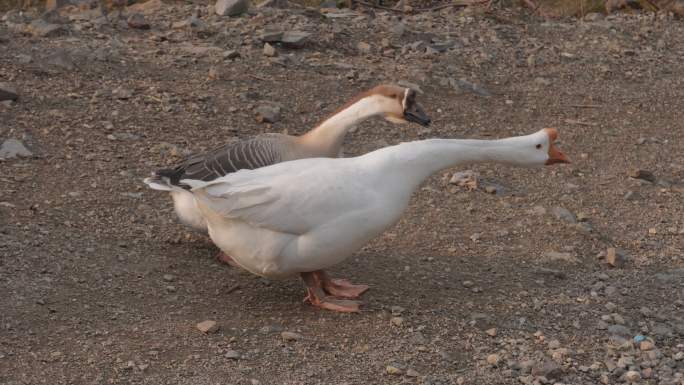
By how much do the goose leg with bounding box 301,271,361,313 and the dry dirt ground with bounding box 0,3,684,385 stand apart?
0.05 meters

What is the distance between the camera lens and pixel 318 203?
4.46m

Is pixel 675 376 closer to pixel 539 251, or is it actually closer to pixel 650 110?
pixel 539 251

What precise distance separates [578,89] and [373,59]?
71.8 inches

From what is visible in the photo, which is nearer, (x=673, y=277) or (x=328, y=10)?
(x=673, y=277)

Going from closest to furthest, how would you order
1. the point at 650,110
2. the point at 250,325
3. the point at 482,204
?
the point at 250,325 → the point at 482,204 → the point at 650,110

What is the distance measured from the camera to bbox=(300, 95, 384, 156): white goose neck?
5.48 metres

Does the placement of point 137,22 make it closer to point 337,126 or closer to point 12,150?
point 12,150

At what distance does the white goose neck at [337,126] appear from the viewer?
18.0ft

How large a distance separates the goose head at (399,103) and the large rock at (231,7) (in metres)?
3.63

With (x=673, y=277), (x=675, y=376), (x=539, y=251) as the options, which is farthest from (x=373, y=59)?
(x=675, y=376)

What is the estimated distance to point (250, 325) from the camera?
4453mm

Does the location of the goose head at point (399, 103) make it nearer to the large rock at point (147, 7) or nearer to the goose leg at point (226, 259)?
the goose leg at point (226, 259)

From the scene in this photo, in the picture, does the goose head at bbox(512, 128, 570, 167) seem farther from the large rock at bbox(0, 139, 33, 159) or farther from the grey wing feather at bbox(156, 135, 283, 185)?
the large rock at bbox(0, 139, 33, 159)

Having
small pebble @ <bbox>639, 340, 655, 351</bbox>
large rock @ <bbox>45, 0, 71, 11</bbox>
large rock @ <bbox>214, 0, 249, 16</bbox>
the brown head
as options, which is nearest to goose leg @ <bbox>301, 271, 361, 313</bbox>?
the brown head
